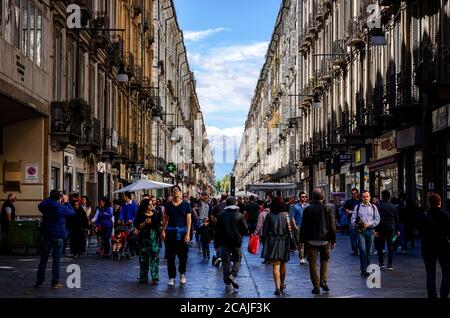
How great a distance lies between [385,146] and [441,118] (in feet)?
30.4

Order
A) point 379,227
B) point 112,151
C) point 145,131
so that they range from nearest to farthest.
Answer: point 379,227, point 112,151, point 145,131

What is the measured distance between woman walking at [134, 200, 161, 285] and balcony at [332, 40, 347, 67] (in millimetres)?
29214

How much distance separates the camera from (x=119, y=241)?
2433 cm

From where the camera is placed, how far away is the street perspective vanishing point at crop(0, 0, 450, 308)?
15.9 metres

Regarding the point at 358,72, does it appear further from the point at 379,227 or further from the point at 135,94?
the point at 379,227

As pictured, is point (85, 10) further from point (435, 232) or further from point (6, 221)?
point (435, 232)

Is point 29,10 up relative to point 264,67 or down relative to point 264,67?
down

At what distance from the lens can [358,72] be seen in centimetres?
4328

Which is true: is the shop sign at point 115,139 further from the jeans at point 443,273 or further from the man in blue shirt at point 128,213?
the jeans at point 443,273

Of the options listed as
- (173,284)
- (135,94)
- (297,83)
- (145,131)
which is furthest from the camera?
(297,83)

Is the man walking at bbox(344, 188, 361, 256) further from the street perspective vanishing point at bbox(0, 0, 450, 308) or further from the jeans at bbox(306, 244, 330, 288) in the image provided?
the jeans at bbox(306, 244, 330, 288)
